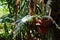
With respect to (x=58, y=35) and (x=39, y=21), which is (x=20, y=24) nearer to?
(x=39, y=21)

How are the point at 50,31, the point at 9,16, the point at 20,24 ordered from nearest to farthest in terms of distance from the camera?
the point at 20,24
the point at 50,31
the point at 9,16

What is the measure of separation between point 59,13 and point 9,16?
0.35 metres

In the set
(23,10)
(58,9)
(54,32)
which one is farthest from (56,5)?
(23,10)

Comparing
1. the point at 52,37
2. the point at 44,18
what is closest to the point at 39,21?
the point at 44,18

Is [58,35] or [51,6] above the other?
[51,6]

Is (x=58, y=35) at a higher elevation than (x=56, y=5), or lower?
lower

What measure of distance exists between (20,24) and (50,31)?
0.71 feet

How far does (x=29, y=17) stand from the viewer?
78cm

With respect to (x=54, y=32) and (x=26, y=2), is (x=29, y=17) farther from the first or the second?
(x=26, y=2)

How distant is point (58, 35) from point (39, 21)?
0.22m

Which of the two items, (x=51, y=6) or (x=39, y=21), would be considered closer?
(x=39, y=21)

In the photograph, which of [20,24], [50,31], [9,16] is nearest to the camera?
[20,24]

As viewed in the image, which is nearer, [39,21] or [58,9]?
[39,21]

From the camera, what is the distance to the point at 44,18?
0.83 m
